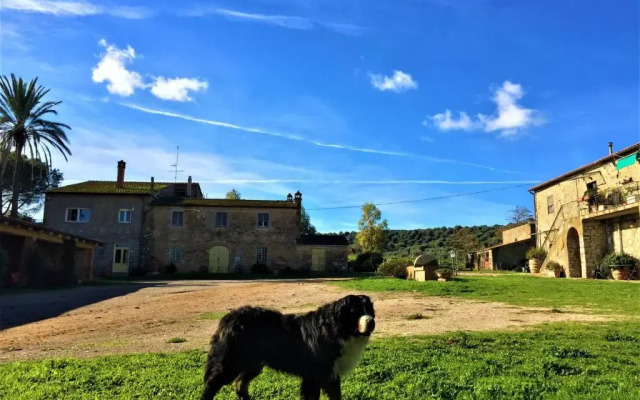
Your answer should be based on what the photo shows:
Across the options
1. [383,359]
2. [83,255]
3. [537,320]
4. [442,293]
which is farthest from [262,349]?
[83,255]

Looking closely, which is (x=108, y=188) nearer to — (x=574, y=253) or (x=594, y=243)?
(x=574, y=253)

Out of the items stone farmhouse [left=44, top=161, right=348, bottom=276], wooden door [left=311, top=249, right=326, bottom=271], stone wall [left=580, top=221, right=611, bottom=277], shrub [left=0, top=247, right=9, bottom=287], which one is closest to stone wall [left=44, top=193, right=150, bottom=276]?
stone farmhouse [left=44, top=161, right=348, bottom=276]

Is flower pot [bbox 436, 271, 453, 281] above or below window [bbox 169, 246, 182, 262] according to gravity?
below

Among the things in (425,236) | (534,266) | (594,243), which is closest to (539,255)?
(534,266)

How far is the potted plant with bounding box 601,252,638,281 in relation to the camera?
2116cm

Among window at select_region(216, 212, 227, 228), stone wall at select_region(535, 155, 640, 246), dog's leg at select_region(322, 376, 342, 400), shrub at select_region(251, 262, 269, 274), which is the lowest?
dog's leg at select_region(322, 376, 342, 400)

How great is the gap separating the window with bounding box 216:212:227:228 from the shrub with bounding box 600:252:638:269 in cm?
2796

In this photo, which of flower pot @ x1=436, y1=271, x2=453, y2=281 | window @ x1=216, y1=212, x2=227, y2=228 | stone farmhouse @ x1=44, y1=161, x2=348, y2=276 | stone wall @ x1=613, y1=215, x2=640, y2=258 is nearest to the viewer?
flower pot @ x1=436, y1=271, x2=453, y2=281

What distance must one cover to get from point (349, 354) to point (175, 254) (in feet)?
120

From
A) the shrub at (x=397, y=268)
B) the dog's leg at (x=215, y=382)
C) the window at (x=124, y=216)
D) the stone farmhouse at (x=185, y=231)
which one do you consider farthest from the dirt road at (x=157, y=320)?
the window at (x=124, y=216)

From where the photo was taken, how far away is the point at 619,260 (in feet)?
70.2

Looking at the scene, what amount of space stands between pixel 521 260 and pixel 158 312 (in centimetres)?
3101

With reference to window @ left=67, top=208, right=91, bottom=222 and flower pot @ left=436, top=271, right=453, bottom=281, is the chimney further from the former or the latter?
flower pot @ left=436, top=271, right=453, bottom=281

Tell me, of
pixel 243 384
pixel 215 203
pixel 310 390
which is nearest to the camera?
pixel 310 390
